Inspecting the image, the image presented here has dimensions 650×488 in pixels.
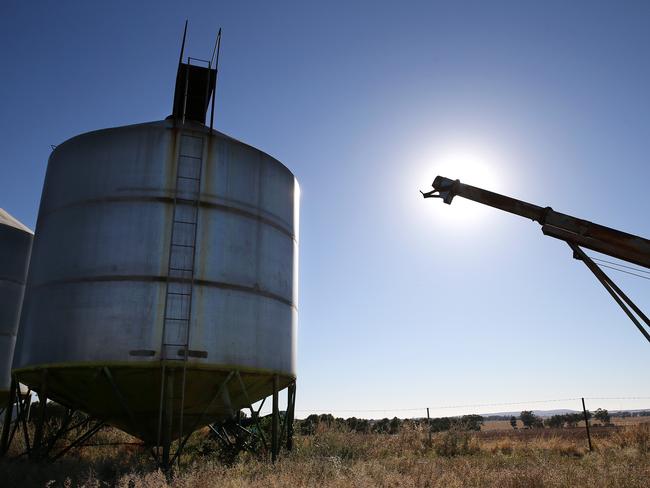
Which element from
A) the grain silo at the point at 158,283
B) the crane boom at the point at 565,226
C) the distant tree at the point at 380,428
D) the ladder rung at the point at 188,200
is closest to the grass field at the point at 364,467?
the grain silo at the point at 158,283

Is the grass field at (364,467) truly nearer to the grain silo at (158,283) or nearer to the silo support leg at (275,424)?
the silo support leg at (275,424)

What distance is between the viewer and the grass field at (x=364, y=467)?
9.05 metres

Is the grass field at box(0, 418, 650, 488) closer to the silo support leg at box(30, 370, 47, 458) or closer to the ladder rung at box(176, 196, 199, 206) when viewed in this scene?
the silo support leg at box(30, 370, 47, 458)

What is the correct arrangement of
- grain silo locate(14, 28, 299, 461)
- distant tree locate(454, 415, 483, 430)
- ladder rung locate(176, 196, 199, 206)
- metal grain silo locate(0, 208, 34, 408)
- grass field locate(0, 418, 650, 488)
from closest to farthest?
grass field locate(0, 418, 650, 488) → grain silo locate(14, 28, 299, 461) → ladder rung locate(176, 196, 199, 206) → metal grain silo locate(0, 208, 34, 408) → distant tree locate(454, 415, 483, 430)

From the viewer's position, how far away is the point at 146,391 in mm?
11141

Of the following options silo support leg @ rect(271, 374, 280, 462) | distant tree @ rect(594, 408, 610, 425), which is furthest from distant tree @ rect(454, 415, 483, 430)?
distant tree @ rect(594, 408, 610, 425)

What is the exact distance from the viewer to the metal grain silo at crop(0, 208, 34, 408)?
1609 cm

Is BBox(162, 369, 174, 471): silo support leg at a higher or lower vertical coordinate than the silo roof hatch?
lower

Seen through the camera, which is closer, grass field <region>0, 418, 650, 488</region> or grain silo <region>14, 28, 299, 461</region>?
grass field <region>0, 418, 650, 488</region>

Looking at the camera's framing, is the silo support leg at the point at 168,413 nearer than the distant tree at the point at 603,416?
Yes

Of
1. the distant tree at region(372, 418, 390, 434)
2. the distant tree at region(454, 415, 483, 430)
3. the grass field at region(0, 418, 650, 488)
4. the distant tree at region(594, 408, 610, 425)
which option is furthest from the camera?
the distant tree at region(594, 408, 610, 425)

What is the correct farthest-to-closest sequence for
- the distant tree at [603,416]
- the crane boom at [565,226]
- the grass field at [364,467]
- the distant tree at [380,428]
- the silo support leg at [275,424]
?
1. the distant tree at [603,416]
2. the distant tree at [380,428]
3. the silo support leg at [275,424]
4. the crane boom at [565,226]
5. the grass field at [364,467]

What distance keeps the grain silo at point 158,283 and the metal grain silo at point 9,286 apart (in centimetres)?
465

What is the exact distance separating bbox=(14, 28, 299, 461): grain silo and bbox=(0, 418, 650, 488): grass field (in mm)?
1475
